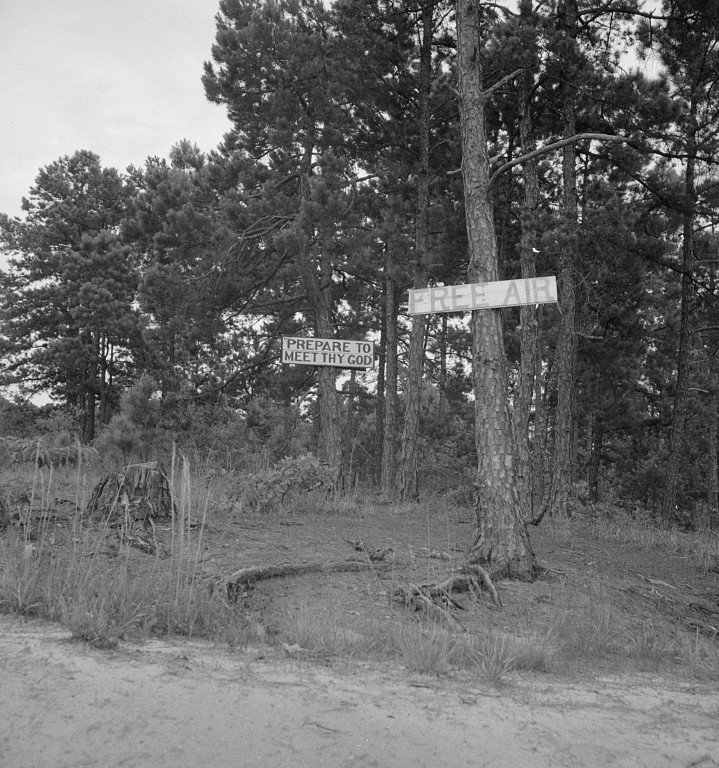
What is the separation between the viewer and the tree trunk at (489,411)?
581cm

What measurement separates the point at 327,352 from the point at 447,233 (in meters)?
6.82

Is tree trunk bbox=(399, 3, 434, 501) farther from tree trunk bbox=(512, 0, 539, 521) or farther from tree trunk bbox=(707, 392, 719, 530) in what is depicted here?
tree trunk bbox=(707, 392, 719, 530)

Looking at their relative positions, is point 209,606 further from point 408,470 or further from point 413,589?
point 408,470

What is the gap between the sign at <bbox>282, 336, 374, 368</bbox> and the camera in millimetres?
11406

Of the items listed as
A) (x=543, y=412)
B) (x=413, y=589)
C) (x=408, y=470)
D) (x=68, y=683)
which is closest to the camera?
(x=68, y=683)

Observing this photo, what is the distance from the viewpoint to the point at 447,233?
17.0 m

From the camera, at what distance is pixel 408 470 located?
1312 centimetres

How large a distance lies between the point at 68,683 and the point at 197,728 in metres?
0.67

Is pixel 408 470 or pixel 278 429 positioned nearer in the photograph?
pixel 408 470

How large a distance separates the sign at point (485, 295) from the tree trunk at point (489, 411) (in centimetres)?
23

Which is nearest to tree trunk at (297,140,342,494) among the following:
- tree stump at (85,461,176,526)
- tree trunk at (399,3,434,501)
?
tree trunk at (399,3,434,501)

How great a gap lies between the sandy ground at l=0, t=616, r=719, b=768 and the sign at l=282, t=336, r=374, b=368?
27.2ft

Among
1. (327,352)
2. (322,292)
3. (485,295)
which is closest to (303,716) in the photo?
(485,295)

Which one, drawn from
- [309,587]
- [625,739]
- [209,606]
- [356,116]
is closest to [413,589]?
[309,587]
